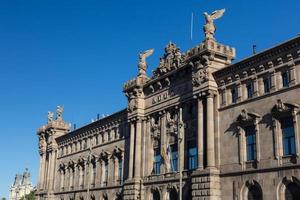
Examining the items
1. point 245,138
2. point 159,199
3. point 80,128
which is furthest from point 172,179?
point 80,128

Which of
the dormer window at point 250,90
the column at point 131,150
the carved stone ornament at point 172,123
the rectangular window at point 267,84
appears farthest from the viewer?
the column at point 131,150

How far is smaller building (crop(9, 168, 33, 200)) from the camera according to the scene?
586ft

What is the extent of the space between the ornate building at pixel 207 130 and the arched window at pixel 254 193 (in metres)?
0.09

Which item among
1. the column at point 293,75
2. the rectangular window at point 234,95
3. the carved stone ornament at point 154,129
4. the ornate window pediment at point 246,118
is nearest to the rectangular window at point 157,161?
the carved stone ornament at point 154,129

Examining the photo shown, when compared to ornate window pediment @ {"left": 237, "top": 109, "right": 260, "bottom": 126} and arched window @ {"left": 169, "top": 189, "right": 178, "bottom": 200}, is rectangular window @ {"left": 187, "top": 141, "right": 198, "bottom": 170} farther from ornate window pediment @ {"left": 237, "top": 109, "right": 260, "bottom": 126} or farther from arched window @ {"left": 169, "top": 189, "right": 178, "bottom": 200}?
ornate window pediment @ {"left": 237, "top": 109, "right": 260, "bottom": 126}

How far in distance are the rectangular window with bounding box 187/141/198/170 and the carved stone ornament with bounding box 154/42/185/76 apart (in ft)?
30.8

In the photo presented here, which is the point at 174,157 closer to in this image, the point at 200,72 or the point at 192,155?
the point at 192,155

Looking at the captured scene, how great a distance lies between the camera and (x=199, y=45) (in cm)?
4716

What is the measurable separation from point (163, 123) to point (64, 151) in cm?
3460

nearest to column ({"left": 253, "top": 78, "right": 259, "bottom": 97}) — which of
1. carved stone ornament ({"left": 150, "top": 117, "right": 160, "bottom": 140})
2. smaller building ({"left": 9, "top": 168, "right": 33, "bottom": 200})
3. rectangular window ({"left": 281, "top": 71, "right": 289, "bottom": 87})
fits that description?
rectangular window ({"left": 281, "top": 71, "right": 289, "bottom": 87})

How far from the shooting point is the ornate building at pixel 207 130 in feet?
123

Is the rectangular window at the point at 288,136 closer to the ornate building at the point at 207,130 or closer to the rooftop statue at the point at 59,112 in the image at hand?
the ornate building at the point at 207,130

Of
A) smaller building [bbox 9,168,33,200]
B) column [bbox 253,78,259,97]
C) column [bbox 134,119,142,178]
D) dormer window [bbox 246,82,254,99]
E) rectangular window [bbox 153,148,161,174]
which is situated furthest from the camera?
smaller building [bbox 9,168,33,200]

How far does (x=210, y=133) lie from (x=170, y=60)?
12481mm
